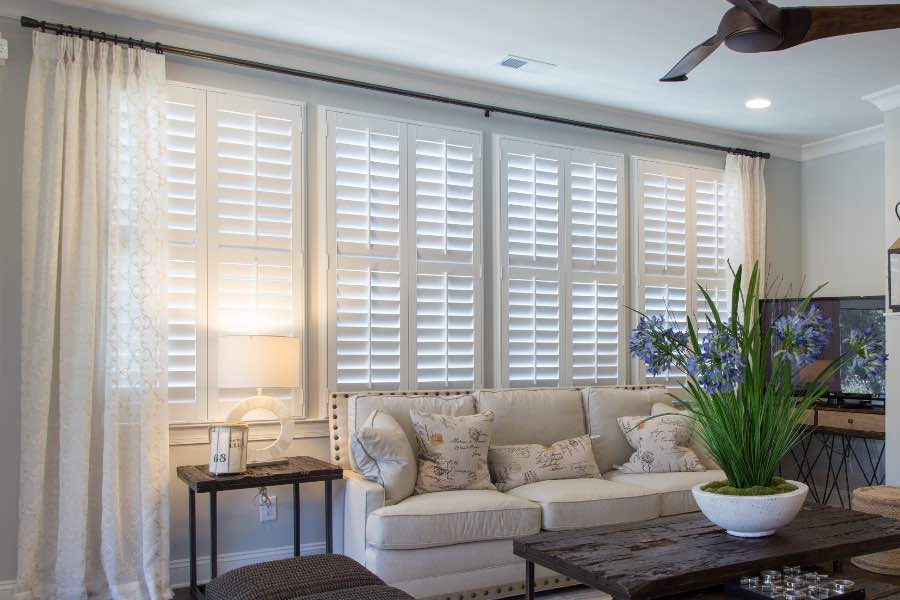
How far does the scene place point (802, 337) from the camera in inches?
99.8

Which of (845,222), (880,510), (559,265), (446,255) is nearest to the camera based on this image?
(880,510)

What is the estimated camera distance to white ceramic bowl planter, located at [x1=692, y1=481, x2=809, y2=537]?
2.67 meters

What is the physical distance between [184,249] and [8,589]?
1632 millimetres

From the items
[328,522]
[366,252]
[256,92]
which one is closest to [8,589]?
[328,522]

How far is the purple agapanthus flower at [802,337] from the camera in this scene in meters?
2.52

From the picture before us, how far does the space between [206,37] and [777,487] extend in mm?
3206

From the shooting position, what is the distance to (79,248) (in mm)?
3482

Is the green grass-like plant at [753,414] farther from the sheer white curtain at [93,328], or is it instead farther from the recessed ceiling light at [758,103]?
the recessed ceiling light at [758,103]

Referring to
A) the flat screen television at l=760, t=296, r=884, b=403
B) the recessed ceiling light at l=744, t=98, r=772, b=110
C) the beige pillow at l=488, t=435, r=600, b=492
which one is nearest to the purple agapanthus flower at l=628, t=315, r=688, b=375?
the beige pillow at l=488, t=435, r=600, b=492

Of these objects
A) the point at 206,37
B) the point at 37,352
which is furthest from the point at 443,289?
the point at 37,352

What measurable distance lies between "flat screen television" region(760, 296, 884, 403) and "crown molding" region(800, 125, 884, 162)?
1190 millimetres

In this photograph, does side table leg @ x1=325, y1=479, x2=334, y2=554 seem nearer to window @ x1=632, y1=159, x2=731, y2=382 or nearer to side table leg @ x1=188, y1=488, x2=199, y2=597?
side table leg @ x1=188, y1=488, x2=199, y2=597

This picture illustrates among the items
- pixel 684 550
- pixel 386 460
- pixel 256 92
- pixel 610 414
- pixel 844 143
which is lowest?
pixel 684 550

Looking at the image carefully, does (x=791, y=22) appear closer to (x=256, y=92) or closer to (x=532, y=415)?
(x=532, y=415)
